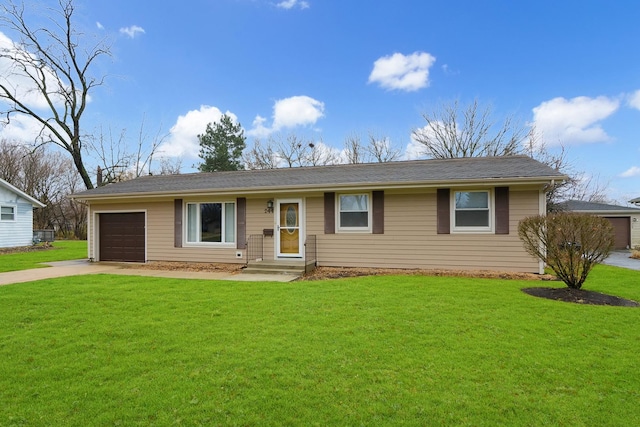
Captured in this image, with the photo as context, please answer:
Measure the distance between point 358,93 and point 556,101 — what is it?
10659 mm

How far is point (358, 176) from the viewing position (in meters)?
10.6

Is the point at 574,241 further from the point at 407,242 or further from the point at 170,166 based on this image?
the point at 170,166

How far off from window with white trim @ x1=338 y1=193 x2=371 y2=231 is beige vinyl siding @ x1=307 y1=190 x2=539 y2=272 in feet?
0.84

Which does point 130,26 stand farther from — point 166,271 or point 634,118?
point 634,118

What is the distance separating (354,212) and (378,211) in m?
0.73

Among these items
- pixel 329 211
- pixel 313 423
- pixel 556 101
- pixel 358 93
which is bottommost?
pixel 313 423

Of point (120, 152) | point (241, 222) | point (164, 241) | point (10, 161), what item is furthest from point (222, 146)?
point (241, 222)

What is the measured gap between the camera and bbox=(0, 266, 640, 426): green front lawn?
260 cm

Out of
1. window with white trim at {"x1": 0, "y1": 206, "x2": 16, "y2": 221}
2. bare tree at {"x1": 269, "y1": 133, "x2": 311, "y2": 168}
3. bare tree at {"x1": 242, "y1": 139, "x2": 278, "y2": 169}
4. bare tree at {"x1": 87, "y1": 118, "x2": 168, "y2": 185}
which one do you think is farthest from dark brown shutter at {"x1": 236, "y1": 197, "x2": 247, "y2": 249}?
bare tree at {"x1": 242, "y1": 139, "x2": 278, "y2": 169}

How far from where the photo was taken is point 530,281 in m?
7.89

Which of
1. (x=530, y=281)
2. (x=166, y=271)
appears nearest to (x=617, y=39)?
(x=530, y=281)

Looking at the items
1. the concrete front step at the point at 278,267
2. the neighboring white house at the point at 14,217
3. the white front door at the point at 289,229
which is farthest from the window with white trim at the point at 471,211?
the neighboring white house at the point at 14,217

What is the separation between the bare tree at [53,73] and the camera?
2139cm

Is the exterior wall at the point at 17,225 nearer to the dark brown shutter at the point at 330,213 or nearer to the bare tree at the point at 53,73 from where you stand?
the bare tree at the point at 53,73
